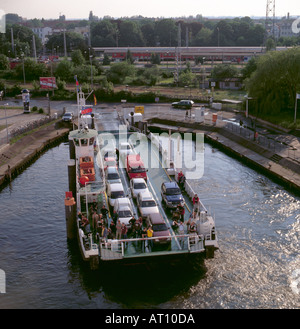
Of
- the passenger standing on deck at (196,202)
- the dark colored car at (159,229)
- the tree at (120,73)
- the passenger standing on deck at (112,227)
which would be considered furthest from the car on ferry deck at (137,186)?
the tree at (120,73)

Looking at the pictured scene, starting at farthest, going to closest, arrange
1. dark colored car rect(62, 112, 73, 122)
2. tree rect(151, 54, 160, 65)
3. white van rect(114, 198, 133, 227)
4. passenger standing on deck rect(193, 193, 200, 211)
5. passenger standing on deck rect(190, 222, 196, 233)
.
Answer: tree rect(151, 54, 160, 65) < dark colored car rect(62, 112, 73, 122) < passenger standing on deck rect(193, 193, 200, 211) < white van rect(114, 198, 133, 227) < passenger standing on deck rect(190, 222, 196, 233)

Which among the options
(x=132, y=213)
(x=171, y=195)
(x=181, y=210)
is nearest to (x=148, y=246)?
(x=132, y=213)

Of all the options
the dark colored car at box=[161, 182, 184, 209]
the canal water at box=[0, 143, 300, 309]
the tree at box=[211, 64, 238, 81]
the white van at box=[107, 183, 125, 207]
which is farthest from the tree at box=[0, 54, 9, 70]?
the dark colored car at box=[161, 182, 184, 209]

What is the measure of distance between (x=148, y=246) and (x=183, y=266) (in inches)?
133

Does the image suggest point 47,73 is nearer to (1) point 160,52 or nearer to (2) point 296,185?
(1) point 160,52

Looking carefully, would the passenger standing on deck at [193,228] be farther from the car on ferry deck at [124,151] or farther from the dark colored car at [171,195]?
the car on ferry deck at [124,151]

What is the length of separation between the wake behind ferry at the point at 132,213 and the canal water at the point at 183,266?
5.45 ft

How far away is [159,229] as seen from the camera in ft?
109

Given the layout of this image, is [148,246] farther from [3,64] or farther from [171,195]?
[3,64]

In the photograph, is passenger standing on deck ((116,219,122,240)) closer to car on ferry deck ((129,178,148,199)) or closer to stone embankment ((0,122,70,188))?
car on ferry deck ((129,178,148,199))

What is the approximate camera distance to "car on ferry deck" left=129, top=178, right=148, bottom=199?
4102 cm

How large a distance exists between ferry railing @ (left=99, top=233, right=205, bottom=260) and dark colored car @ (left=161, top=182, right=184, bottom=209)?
5.57 metres
